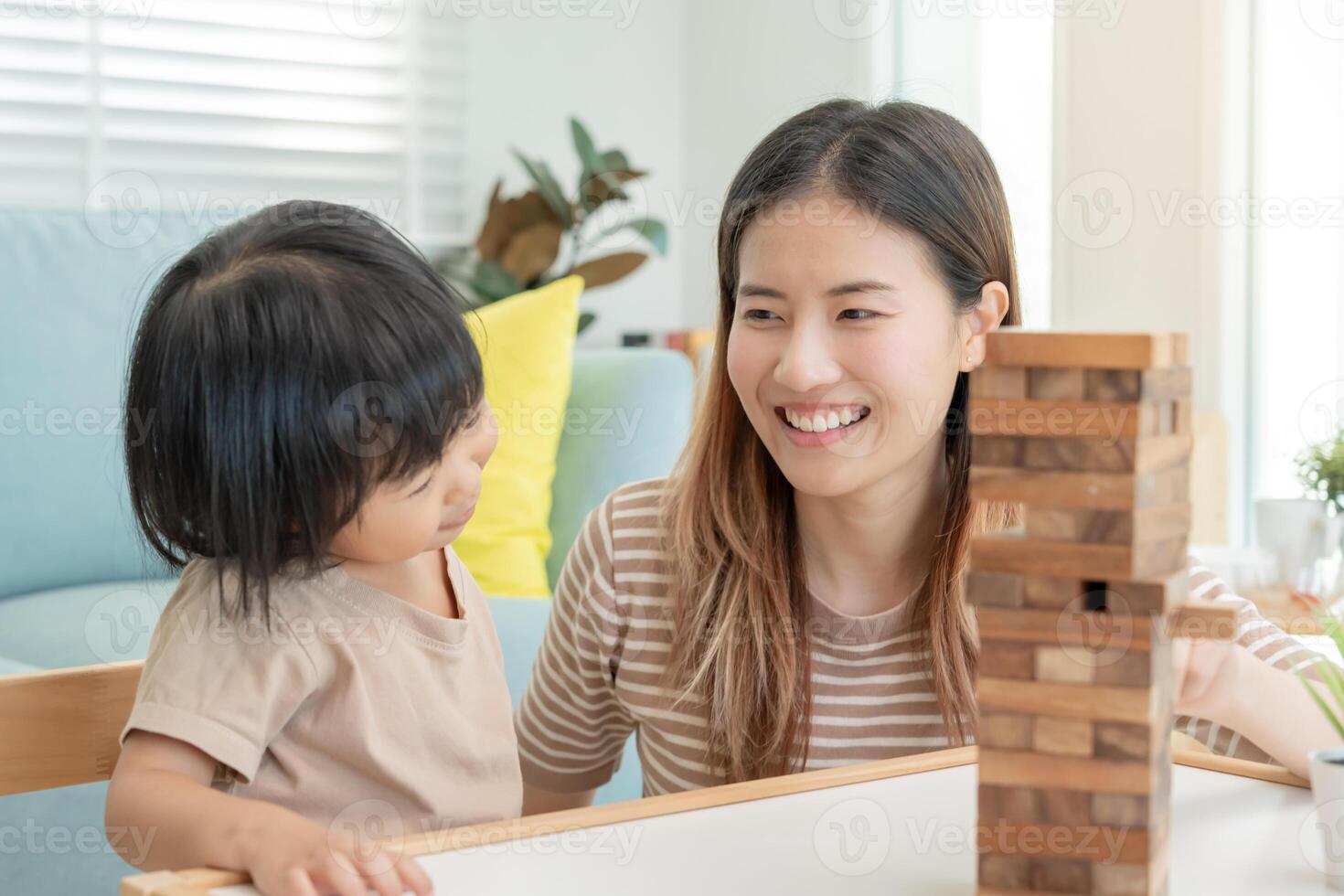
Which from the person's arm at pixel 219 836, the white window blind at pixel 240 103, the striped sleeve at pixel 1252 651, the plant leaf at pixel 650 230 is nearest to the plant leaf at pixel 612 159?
the plant leaf at pixel 650 230

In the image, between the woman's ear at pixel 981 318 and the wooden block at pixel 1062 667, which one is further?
the woman's ear at pixel 981 318

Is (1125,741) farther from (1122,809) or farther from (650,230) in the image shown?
(650,230)

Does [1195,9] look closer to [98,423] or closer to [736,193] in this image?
[736,193]

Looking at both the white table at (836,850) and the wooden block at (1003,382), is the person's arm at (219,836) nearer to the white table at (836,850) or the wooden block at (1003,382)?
the white table at (836,850)

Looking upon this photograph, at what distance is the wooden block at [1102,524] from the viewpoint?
21.8 inches

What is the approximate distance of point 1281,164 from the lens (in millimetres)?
2424

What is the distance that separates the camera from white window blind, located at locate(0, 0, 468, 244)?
3.06 meters

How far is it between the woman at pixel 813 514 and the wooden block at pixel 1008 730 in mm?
442

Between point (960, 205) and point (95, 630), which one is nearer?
point (960, 205)

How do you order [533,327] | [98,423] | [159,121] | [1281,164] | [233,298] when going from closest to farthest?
[233,298] → [98,423] → [533,327] → [1281,164] → [159,121]

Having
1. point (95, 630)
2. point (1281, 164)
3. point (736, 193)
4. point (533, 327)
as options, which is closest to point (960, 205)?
point (736, 193)

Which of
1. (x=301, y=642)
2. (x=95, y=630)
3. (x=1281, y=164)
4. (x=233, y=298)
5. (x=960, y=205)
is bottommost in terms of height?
(x=95, y=630)

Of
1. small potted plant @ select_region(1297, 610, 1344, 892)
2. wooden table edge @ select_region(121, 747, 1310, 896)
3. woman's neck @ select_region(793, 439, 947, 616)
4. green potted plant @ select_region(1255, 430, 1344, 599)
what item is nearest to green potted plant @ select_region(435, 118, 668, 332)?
green potted plant @ select_region(1255, 430, 1344, 599)

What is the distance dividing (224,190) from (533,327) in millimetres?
1544
